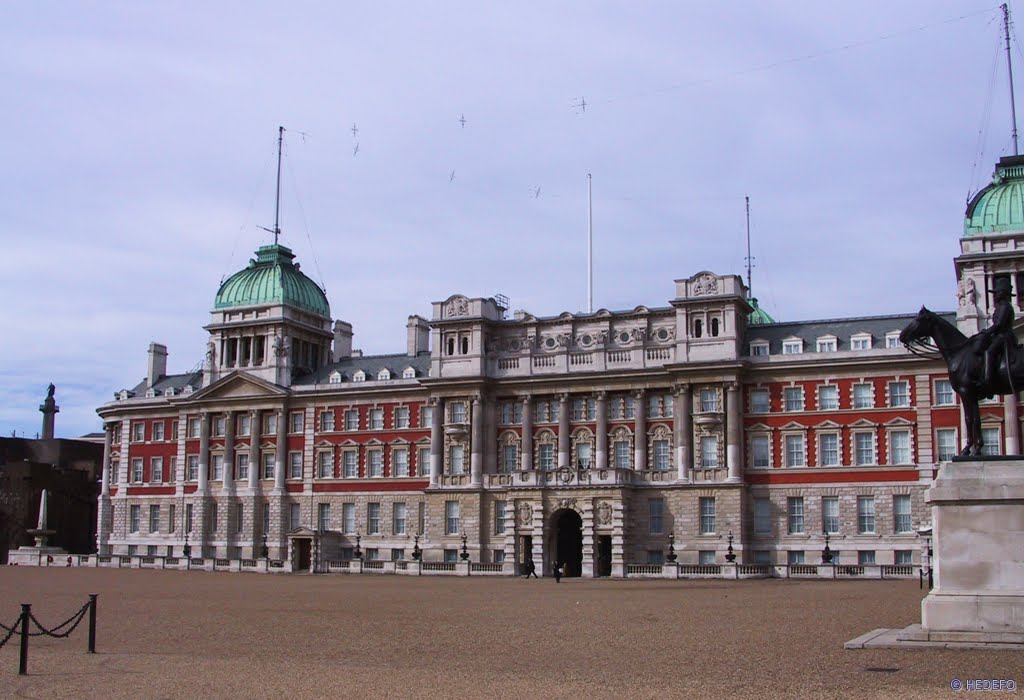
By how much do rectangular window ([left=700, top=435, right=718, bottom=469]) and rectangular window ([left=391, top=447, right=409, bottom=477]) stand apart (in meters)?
20.9

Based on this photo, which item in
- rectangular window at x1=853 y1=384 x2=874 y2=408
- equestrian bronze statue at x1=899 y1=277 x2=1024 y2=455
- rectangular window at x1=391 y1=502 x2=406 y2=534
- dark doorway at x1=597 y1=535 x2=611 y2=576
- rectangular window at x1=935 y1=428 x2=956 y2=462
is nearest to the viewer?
equestrian bronze statue at x1=899 y1=277 x2=1024 y2=455

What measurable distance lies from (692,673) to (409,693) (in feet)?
17.0

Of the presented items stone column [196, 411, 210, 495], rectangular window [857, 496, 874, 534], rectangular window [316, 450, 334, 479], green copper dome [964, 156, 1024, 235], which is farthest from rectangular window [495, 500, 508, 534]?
green copper dome [964, 156, 1024, 235]

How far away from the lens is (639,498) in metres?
73.9

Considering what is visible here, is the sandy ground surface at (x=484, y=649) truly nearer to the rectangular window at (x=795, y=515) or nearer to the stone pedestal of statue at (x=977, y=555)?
the stone pedestal of statue at (x=977, y=555)

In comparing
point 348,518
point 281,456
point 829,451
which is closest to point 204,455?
point 281,456

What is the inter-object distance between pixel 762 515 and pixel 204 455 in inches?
1616

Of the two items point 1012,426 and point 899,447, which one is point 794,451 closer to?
point 899,447

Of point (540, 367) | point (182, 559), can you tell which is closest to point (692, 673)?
point (540, 367)

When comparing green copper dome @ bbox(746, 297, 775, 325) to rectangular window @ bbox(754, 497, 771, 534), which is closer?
rectangular window @ bbox(754, 497, 771, 534)

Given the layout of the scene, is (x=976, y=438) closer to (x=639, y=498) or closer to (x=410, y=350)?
(x=639, y=498)

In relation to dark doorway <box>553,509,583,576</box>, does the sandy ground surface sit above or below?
below

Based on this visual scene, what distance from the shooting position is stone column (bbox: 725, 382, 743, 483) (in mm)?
72062

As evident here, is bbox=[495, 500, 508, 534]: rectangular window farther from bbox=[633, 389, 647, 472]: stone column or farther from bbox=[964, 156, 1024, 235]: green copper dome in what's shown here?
bbox=[964, 156, 1024, 235]: green copper dome
